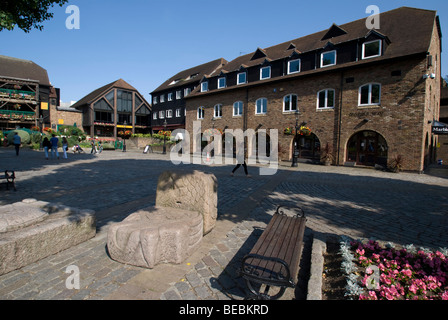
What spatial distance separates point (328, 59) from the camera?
1864cm

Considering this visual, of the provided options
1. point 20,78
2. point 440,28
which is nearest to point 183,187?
point 440,28

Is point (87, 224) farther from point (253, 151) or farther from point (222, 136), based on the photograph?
point (222, 136)

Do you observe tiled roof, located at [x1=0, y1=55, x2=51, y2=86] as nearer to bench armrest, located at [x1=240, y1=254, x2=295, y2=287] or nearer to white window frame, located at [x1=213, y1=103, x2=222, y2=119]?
white window frame, located at [x1=213, y1=103, x2=222, y2=119]

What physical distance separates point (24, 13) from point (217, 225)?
35.4ft

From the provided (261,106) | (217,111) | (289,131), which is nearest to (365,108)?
(289,131)

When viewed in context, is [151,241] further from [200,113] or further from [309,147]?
[200,113]

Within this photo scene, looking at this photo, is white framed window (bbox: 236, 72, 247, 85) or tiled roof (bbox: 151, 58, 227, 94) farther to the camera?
tiled roof (bbox: 151, 58, 227, 94)

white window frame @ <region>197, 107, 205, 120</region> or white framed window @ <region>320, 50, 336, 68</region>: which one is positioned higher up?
white framed window @ <region>320, 50, 336, 68</region>

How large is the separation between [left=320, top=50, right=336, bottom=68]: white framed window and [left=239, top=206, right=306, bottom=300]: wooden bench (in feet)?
60.6

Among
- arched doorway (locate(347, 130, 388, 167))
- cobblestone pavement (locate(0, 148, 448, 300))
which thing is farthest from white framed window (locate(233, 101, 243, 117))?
cobblestone pavement (locate(0, 148, 448, 300))

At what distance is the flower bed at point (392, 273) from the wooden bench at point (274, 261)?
0.66 m

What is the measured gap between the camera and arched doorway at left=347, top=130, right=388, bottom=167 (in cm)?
1658

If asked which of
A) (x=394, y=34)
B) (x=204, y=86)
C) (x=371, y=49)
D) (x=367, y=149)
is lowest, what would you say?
(x=367, y=149)

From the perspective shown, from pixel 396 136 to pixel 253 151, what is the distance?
11.9m
